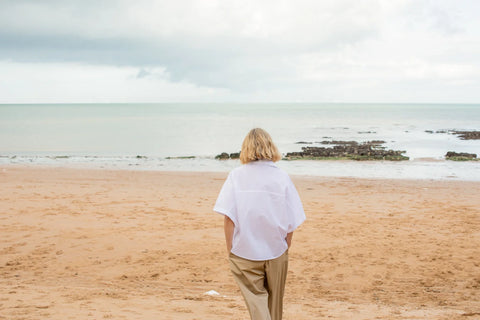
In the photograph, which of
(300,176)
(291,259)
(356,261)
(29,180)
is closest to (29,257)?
(291,259)

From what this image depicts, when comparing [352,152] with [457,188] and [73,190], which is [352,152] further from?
[73,190]

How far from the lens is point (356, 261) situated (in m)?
6.91

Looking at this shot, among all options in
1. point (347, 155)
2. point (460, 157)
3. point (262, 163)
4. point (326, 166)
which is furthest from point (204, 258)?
point (460, 157)

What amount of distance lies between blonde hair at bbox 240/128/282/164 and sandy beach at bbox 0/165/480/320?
2265mm

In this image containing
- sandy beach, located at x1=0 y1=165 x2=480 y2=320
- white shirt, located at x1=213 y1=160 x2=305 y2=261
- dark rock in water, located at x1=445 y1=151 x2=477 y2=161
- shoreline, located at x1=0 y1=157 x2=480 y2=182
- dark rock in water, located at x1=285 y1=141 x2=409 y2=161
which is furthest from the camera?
dark rock in water, located at x1=285 y1=141 x2=409 y2=161

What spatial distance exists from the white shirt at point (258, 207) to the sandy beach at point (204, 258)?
1856mm

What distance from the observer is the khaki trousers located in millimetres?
2924

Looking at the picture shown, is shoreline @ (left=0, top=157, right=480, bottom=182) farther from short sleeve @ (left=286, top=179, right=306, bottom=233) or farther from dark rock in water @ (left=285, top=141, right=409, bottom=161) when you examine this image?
short sleeve @ (left=286, top=179, right=306, bottom=233)

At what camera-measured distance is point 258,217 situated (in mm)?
2846

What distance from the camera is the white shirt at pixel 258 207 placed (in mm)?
2840

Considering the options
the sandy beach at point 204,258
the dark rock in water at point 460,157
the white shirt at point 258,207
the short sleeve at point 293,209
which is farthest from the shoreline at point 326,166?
the white shirt at point 258,207

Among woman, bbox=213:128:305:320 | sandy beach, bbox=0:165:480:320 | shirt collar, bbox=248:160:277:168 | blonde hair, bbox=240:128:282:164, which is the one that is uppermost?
blonde hair, bbox=240:128:282:164

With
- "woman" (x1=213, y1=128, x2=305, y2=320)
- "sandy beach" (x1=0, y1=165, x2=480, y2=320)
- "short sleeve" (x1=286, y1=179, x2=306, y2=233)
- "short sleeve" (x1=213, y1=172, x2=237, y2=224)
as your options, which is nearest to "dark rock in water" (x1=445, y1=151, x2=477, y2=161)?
"sandy beach" (x1=0, y1=165, x2=480, y2=320)

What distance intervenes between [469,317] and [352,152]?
23.2 metres
